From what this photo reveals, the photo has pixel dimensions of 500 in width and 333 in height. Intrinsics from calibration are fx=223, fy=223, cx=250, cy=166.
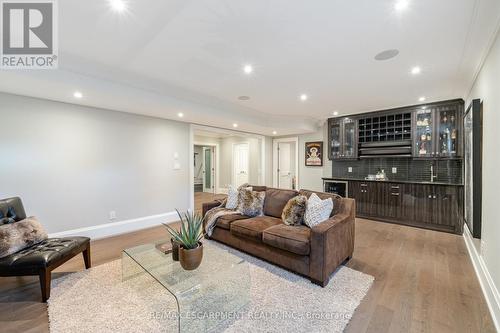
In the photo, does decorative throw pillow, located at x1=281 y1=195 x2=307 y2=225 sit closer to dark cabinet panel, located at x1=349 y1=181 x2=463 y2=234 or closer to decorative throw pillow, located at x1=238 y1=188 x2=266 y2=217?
decorative throw pillow, located at x1=238 y1=188 x2=266 y2=217

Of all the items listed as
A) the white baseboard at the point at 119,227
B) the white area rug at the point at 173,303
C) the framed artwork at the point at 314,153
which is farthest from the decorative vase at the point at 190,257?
the framed artwork at the point at 314,153

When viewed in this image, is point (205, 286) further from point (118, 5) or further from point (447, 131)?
point (447, 131)

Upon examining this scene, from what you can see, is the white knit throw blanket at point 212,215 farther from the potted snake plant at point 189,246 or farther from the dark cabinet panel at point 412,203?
the dark cabinet panel at point 412,203

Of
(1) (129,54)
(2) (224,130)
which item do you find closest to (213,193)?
(2) (224,130)

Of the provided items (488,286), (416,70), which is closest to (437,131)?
(416,70)

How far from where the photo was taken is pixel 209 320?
1839 millimetres

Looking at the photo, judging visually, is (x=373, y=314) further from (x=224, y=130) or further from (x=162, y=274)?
(x=224, y=130)

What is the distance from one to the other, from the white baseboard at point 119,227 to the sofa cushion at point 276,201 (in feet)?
8.00

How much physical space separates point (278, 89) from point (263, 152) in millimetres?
3750

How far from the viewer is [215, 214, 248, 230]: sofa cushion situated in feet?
10.7

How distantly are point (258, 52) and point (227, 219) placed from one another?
225cm

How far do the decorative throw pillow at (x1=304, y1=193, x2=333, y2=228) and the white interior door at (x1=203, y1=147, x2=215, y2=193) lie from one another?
670cm

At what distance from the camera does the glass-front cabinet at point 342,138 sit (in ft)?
17.7

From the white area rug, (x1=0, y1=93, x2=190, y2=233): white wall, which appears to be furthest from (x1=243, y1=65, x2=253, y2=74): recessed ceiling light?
(x1=0, y1=93, x2=190, y2=233): white wall
